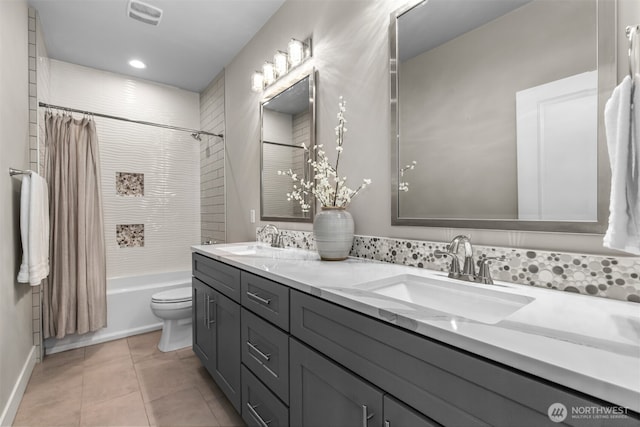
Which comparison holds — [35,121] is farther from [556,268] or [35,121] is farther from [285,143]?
[556,268]

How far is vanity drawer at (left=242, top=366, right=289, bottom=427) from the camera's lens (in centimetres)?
116

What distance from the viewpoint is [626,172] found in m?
0.63

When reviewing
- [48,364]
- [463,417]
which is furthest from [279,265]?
[48,364]

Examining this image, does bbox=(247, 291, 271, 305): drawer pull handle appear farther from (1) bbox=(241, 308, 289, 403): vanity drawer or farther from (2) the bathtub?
(2) the bathtub

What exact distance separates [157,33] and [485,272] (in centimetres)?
290

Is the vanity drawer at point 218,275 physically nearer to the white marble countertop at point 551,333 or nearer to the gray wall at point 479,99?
the white marble countertop at point 551,333

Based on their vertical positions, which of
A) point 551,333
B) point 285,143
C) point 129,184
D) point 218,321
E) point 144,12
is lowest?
point 218,321

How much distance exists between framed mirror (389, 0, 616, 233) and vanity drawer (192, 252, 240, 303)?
0.84 meters

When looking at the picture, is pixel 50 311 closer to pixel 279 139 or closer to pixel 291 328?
pixel 279 139

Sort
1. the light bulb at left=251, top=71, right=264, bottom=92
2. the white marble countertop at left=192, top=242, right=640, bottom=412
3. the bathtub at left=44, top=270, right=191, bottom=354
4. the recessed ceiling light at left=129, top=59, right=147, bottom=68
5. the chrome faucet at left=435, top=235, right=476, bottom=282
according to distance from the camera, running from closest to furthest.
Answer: the white marble countertop at left=192, top=242, right=640, bottom=412 < the chrome faucet at left=435, top=235, right=476, bottom=282 < the light bulb at left=251, top=71, right=264, bottom=92 < the bathtub at left=44, top=270, right=191, bottom=354 < the recessed ceiling light at left=129, top=59, right=147, bottom=68

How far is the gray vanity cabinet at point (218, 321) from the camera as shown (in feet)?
4.94

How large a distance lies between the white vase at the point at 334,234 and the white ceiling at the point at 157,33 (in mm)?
1714

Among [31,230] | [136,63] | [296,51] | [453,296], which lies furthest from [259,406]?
[136,63]

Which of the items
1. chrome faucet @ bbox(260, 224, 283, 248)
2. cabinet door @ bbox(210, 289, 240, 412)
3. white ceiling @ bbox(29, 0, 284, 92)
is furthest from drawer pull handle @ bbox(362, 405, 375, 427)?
white ceiling @ bbox(29, 0, 284, 92)
